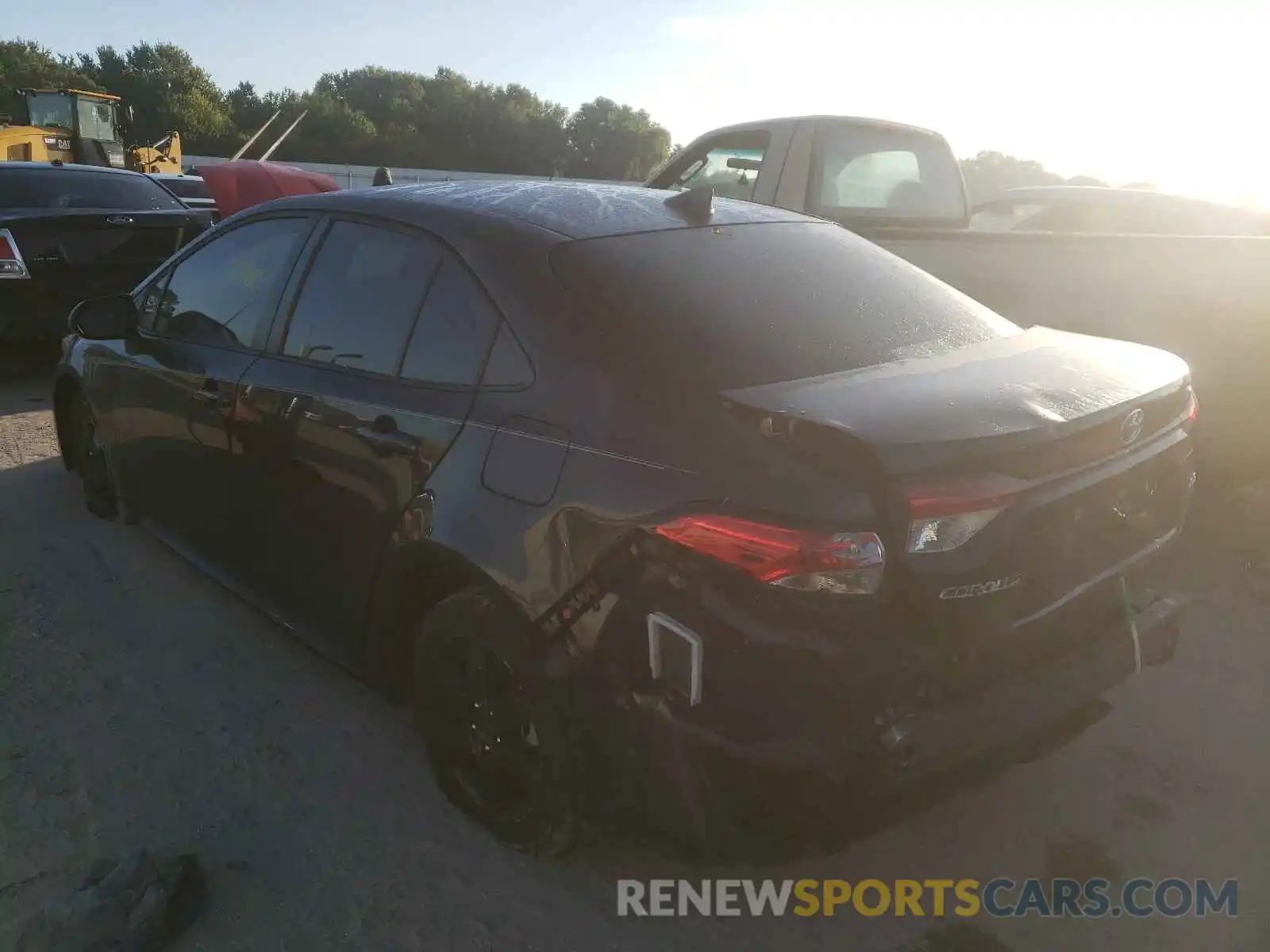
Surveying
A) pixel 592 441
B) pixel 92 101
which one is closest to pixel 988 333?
pixel 592 441

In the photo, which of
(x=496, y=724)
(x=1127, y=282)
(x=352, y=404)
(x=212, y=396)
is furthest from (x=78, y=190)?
(x=1127, y=282)

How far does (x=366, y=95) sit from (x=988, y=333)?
231 ft

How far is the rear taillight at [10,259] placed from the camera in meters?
6.78

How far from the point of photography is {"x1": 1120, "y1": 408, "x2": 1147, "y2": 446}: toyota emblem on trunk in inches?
91.7

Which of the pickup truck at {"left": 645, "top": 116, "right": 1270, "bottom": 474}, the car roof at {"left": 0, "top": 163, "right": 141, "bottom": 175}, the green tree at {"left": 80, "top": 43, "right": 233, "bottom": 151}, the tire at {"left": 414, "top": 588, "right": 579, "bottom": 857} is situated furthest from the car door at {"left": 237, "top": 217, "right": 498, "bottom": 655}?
the green tree at {"left": 80, "top": 43, "right": 233, "bottom": 151}

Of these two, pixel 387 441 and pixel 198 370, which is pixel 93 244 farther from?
pixel 387 441

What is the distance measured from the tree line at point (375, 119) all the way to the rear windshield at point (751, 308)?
4913 centimetres

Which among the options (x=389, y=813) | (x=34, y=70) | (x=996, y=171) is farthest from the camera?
(x=34, y=70)

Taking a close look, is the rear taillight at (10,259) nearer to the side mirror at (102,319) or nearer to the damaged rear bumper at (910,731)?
the side mirror at (102,319)

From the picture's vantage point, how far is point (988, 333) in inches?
114

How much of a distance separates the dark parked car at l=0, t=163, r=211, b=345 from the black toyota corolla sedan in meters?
4.45

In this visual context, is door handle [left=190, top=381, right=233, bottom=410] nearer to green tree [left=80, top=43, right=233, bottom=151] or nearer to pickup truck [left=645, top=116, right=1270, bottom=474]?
pickup truck [left=645, top=116, right=1270, bottom=474]

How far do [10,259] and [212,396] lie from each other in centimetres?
452

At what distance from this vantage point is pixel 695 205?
10.0 ft
